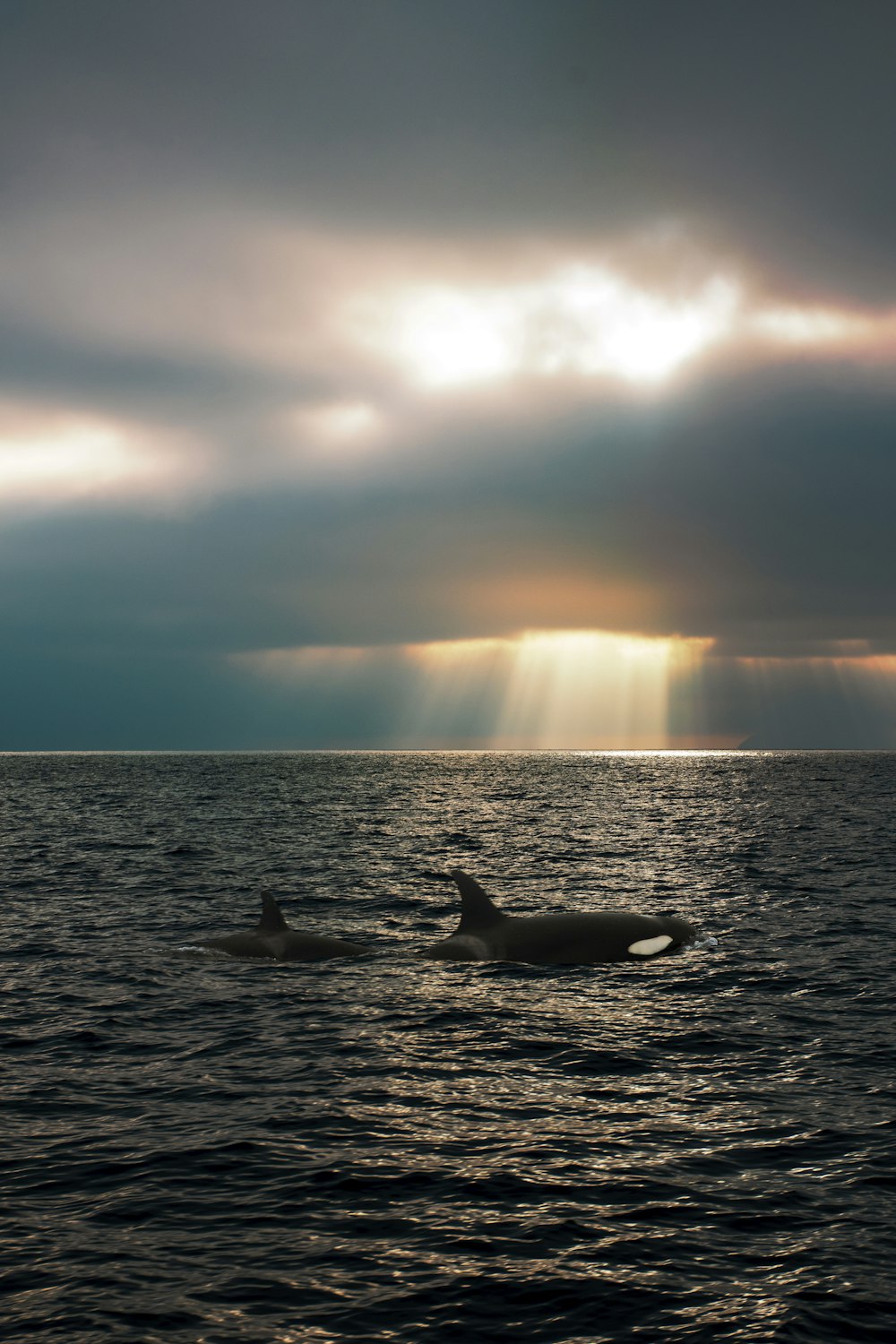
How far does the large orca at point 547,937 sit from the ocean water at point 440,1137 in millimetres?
576

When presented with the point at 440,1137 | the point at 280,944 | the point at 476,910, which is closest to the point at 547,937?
the point at 476,910

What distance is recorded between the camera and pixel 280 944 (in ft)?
80.3

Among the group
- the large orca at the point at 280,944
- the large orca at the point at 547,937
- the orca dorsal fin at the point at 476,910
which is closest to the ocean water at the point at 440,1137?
the large orca at the point at 547,937

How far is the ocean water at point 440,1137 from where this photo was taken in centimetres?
920

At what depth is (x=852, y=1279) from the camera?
952cm

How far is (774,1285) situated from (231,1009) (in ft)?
40.2

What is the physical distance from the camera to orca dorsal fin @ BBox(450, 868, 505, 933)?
23.7m

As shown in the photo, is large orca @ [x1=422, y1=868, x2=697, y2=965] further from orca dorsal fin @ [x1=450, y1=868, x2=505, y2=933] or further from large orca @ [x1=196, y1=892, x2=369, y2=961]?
large orca @ [x1=196, y1=892, x2=369, y2=961]

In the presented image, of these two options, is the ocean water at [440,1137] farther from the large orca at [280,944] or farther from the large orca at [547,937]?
the large orca at [280,944]

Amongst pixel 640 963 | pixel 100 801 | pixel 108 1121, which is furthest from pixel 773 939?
pixel 100 801

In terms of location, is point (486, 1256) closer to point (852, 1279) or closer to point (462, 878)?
point (852, 1279)

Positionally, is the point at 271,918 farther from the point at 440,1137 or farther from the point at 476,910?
the point at 440,1137

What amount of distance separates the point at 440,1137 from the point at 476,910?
10.8 metres

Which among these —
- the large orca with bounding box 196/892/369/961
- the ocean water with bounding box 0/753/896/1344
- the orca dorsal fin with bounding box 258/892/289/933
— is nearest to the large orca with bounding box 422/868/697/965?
the ocean water with bounding box 0/753/896/1344
